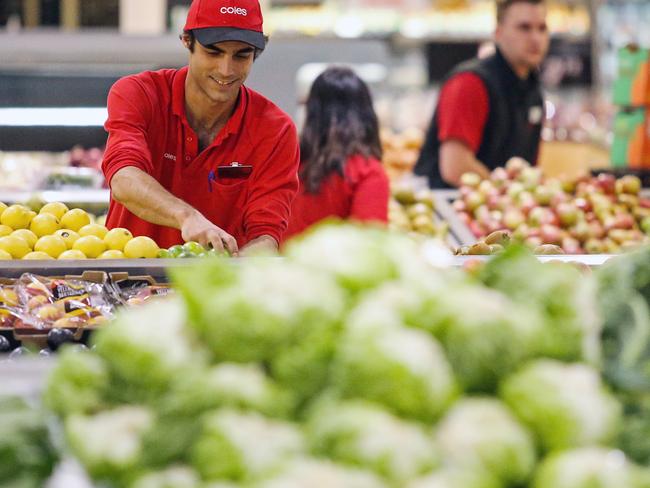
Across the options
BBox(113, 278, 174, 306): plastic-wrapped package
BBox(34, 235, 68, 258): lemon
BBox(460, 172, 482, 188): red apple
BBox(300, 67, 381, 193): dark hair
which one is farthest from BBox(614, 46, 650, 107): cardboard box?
BBox(113, 278, 174, 306): plastic-wrapped package

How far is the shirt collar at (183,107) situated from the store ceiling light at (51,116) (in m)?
2.72

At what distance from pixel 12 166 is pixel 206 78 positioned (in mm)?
2824

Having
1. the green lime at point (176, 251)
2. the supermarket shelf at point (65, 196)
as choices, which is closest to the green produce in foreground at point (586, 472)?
the green lime at point (176, 251)

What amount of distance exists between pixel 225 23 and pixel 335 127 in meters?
1.59

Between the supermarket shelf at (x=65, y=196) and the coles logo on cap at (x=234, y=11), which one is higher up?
the coles logo on cap at (x=234, y=11)

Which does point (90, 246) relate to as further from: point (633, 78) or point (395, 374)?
point (633, 78)

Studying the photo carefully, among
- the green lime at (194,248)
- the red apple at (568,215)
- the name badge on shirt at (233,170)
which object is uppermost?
the name badge on shirt at (233,170)

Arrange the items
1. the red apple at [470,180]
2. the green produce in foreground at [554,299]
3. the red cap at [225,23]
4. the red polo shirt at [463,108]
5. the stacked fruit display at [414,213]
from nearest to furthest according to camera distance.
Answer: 1. the green produce in foreground at [554,299]
2. the red cap at [225,23]
3. the stacked fruit display at [414,213]
4. the red apple at [470,180]
5. the red polo shirt at [463,108]

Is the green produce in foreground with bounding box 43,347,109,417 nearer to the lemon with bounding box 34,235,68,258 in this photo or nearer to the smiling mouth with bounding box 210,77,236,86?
the lemon with bounding box 34,235,68,258

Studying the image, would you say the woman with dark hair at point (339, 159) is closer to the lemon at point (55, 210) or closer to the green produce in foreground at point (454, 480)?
the lemon at point (55, 210)

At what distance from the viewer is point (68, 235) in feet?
10.8

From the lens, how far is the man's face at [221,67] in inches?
136

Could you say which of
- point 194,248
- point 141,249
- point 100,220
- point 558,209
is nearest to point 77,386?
point 194,248

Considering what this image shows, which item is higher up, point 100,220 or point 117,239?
point 117,239
